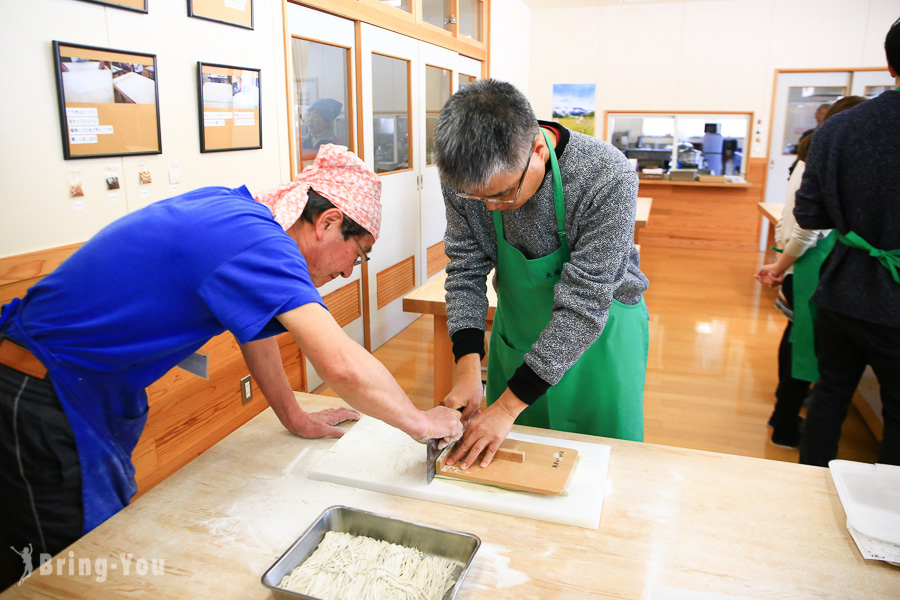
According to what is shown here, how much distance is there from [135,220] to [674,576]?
1013 millimetres

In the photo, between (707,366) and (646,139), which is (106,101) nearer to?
(707,366)

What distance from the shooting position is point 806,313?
272cm

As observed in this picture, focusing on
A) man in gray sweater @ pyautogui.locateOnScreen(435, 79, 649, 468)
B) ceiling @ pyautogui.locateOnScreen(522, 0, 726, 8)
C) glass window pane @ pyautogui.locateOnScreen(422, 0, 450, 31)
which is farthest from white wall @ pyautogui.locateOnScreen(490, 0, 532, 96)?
man in gray sweater @ pyautogui.locateOnScreen(435, 79, 649, 468)

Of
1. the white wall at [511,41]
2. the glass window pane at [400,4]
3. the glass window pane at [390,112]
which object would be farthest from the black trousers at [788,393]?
the white wall at [511,41]

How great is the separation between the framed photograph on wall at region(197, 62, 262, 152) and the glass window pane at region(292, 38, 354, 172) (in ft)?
1.25

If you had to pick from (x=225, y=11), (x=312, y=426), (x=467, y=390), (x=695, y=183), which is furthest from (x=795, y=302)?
(x=695, y=183)

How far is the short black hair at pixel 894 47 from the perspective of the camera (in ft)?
5.79

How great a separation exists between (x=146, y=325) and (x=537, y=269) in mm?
821

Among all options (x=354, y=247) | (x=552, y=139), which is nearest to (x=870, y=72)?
(x=552, y=139)

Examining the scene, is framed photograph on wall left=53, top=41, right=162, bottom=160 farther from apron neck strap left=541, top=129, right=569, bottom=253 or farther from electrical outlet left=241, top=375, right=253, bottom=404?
apron neck strap left=541, top=129, right=569, bottom=253

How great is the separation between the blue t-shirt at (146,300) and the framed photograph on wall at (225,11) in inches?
59.4

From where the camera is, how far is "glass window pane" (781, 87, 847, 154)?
6.61m

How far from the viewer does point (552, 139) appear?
4.46 feet

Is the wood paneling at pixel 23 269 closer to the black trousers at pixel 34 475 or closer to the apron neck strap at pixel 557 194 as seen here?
the black trousers at pixel 34 475
